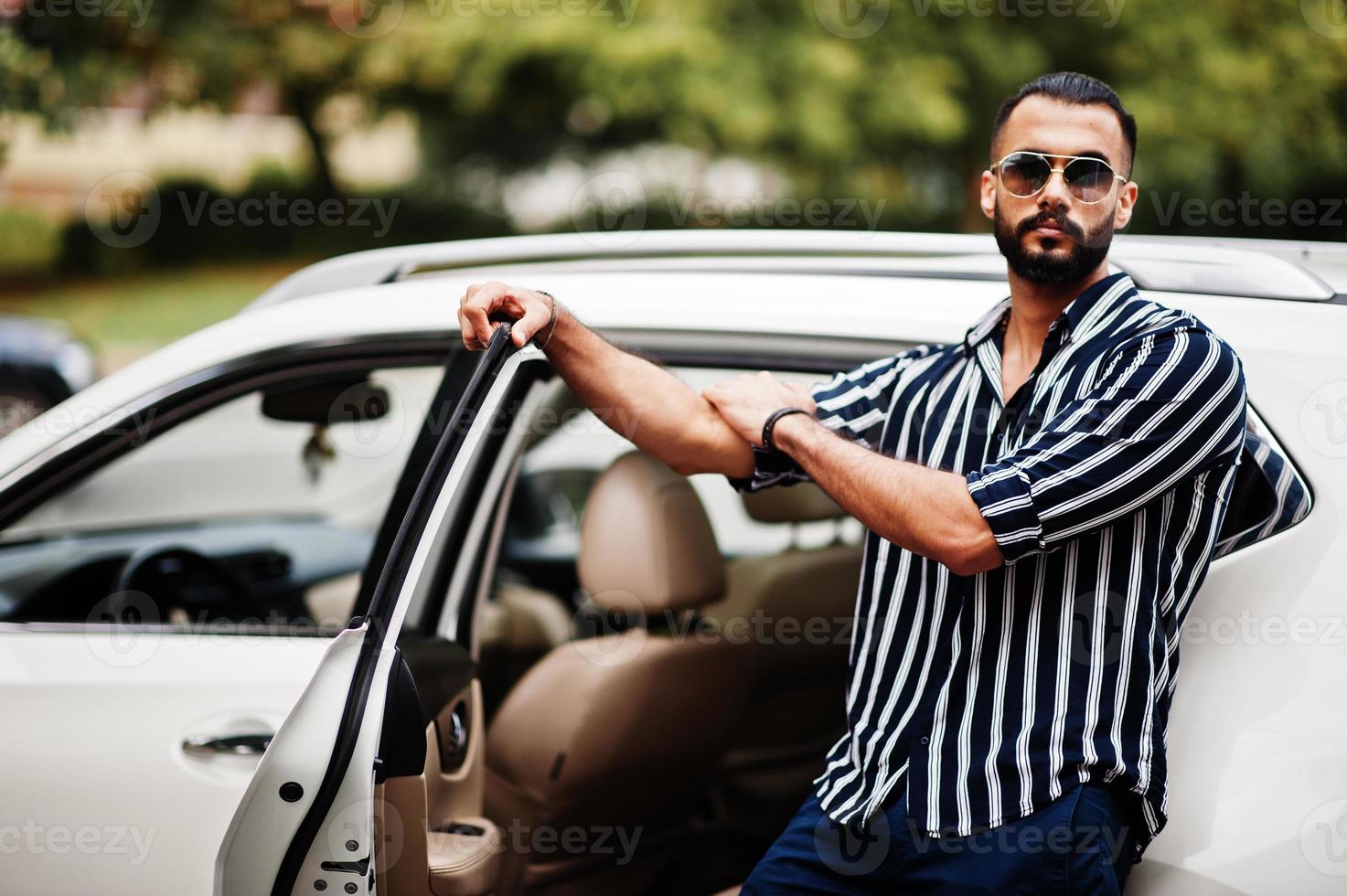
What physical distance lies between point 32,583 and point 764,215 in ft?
43.7

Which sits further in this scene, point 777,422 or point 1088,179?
point 777,422

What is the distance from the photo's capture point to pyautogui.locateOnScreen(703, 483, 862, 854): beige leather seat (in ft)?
9.81

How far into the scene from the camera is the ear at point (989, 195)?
193 centimetres

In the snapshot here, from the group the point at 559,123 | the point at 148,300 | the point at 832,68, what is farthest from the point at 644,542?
the point at 148,300

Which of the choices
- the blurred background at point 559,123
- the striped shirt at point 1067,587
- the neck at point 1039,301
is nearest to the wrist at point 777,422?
the striped shirt at point 1067,587

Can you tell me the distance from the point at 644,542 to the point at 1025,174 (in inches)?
41.6

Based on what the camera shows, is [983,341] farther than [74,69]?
No

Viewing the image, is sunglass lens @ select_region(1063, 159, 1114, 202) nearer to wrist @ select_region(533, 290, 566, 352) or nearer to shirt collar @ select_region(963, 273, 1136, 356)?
shirt collar @ select_region(963, 273, 1136, 356)

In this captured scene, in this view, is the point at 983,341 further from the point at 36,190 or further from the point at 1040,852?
the point at 36,190

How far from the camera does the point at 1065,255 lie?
1.81 m

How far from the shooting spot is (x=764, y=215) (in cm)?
1549

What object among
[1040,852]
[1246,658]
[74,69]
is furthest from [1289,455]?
[74,69]

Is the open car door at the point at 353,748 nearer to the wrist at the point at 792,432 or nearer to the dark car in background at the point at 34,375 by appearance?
the wrist at the point at 792,432

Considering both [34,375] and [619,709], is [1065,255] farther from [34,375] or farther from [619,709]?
[34,375]
